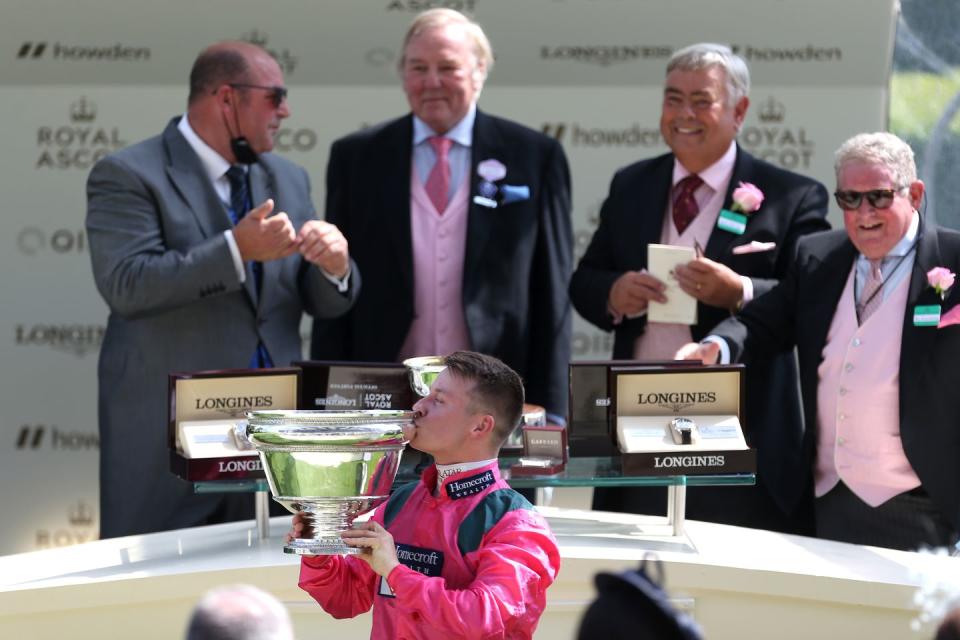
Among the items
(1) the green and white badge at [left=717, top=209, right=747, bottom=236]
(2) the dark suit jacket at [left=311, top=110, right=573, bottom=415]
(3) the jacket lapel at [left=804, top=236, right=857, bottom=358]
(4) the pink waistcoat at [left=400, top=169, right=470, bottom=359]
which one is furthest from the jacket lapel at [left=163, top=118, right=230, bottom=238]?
(3) the jacket lapel at [left=804, top=236, right=857, bottom=358]

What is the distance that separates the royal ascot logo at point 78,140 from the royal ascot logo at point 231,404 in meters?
2.58

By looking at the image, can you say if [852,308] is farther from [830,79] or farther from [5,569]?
[5,569]

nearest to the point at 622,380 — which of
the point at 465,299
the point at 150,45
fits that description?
the point at 465,299

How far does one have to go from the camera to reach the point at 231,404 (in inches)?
142

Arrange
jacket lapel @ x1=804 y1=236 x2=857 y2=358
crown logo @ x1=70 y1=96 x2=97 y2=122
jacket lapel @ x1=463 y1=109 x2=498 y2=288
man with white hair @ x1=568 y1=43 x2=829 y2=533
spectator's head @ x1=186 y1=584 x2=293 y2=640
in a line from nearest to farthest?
spectator's head @ x1=186 y1=584 x2=293 y2=640 → jacket lapel @ x1=804 y1=236 x2=857 y2=358 → man with white hair @ x1=568 y1=43 x2=829 y2=533 → jacket lapel @ x1=463 y1=109 x2=498 y2=288 → crown logo @ x1=70 y1=96 x2=97 y2=122

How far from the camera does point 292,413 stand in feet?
8.68

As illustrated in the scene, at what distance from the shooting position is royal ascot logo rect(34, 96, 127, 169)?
588cm

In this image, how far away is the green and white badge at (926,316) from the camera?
13.2 ft

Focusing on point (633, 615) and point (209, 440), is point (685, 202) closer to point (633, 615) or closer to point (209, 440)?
point (209, 440)

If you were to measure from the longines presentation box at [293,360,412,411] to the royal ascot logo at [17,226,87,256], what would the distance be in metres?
2.53

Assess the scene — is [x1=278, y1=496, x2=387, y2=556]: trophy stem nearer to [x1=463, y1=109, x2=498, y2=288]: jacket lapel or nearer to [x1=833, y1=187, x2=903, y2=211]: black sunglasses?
[x1=833, y1=187, x2=903, y2=211]: black sunglasses

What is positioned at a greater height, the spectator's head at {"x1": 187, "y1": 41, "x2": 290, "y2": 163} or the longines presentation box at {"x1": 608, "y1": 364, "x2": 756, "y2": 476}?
the spectator's head at {"x1": 187, "y1": 41, "x2": 290, "y2": 163}

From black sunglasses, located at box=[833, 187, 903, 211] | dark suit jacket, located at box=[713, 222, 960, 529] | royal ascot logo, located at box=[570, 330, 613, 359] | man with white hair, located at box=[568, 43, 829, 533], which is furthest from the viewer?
royal ascot logo, located at box=[570, 330, 613, 359]

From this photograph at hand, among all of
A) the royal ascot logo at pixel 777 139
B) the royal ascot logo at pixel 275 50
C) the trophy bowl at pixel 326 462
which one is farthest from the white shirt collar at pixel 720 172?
the trophy bowl at pixel 326 462
